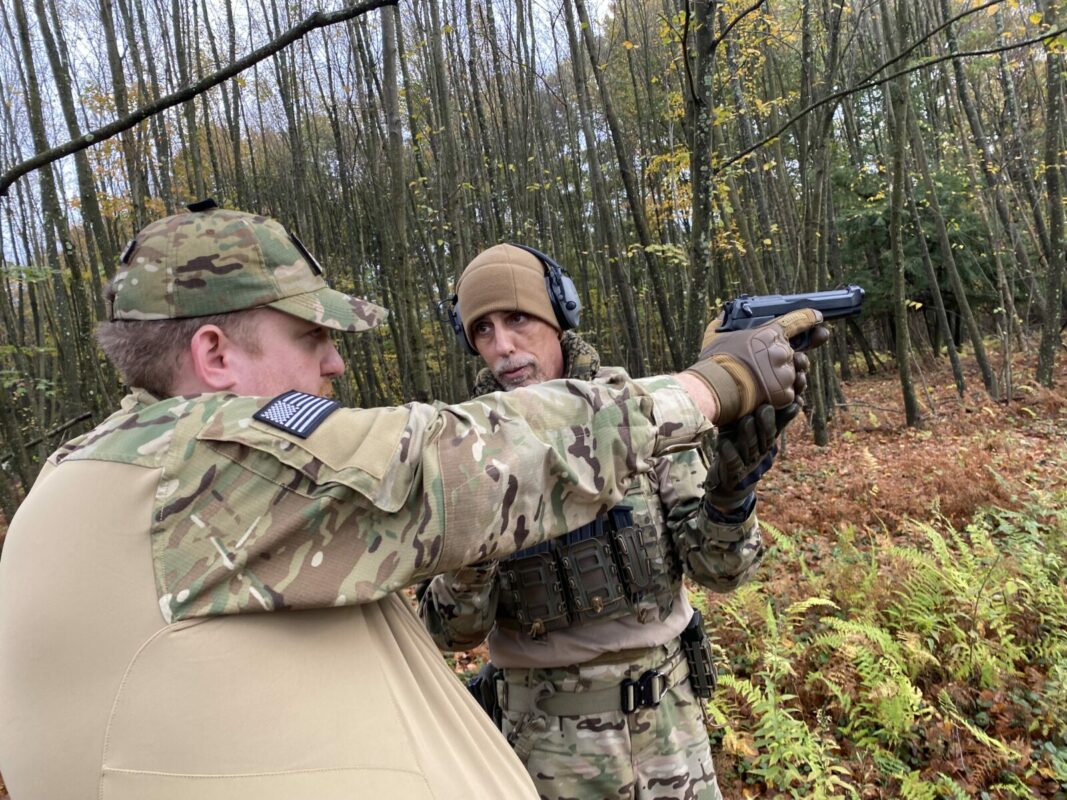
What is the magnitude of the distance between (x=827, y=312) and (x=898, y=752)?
2598 mm

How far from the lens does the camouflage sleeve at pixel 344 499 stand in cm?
82

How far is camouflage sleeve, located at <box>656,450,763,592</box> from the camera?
1.77m

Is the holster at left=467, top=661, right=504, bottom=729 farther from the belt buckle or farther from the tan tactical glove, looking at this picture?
the tan tactical glove

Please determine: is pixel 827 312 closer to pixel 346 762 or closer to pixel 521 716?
pixel 521 716

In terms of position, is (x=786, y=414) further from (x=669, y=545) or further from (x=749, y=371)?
(x=669, y=545)

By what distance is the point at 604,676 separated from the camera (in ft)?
5.42

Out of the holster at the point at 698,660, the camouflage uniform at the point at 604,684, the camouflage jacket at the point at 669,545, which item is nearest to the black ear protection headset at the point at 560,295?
the camouflage jacket at the point at 669,545

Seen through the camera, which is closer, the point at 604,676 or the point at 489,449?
the point at 489,449

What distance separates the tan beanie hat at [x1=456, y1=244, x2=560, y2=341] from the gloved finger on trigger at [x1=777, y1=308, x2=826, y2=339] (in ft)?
2.41

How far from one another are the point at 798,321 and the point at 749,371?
55 cm

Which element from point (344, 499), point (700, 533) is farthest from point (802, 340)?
point (344, 499)

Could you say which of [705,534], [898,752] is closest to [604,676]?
[705,534]

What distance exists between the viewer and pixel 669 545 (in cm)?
187

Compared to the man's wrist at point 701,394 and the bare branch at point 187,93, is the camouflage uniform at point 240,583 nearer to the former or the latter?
the man's wrist at point 701,394
